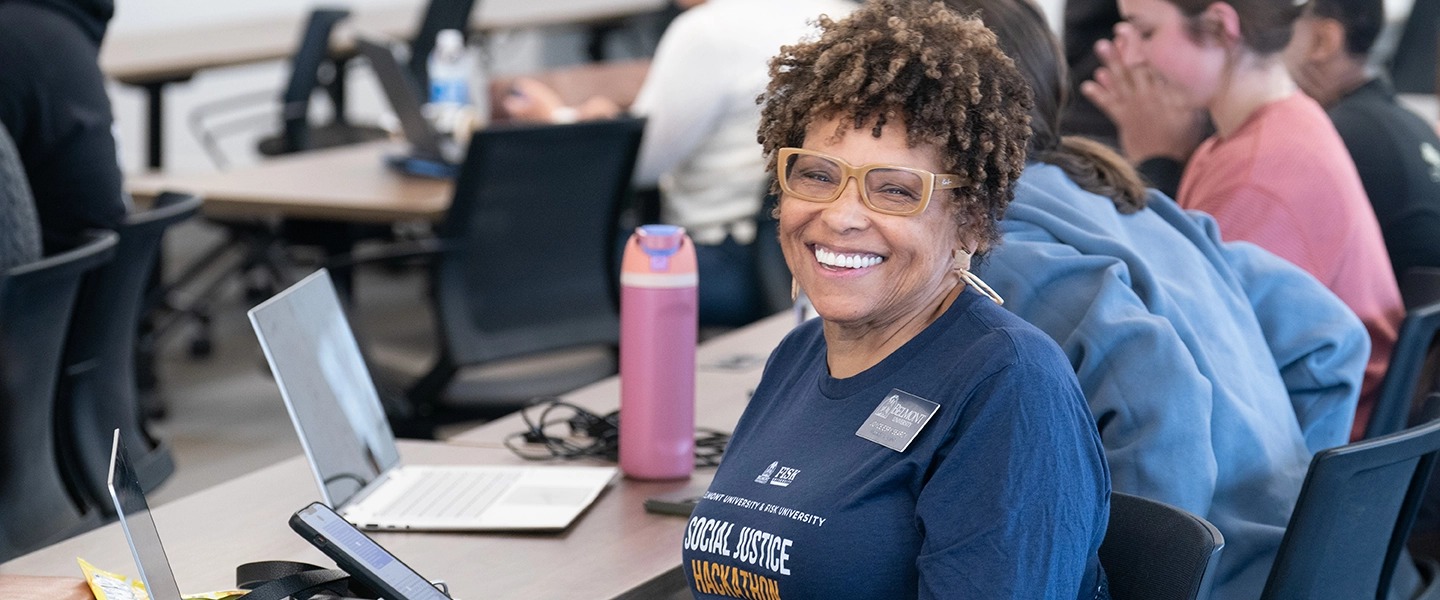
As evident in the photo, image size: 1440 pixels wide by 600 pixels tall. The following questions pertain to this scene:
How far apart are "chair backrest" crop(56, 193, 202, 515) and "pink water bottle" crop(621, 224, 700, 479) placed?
Result: 1.02 meters

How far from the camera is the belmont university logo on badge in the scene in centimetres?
123

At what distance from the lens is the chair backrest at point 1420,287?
2.24m

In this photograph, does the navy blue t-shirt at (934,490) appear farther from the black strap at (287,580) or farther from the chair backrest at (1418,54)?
the chair backrest at (1418,54)

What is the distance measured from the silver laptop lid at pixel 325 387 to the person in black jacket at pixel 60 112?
1.33 metres

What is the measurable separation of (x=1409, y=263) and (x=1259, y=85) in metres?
0.49

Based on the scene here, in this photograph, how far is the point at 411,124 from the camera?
380 cm

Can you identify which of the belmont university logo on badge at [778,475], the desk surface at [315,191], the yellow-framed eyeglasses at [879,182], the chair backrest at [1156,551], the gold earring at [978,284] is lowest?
the desk surface at [315,191]

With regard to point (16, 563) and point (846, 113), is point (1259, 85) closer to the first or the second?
point (846, 113)

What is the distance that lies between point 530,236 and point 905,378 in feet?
6.16

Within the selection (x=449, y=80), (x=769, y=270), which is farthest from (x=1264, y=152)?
(x=449, y=80)

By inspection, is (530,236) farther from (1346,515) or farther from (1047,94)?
(1346,515)

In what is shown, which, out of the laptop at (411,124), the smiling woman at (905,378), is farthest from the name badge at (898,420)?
the laptop at (411,124)

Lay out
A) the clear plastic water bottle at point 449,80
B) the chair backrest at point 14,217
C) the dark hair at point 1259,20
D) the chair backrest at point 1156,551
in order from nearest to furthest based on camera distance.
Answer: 1. the chair backrest at point 1156,551
2. the chair backrest at point 14,217
3. the dark hair at point 1259,20
4. the clear plastic water bottle at point 449,80

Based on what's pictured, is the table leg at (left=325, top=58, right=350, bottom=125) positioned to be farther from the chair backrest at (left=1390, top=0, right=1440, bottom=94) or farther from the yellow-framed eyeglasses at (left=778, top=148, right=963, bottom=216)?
the yellow-framed eyeglasses at (left=778, top=148, right=963, bottom=216)
